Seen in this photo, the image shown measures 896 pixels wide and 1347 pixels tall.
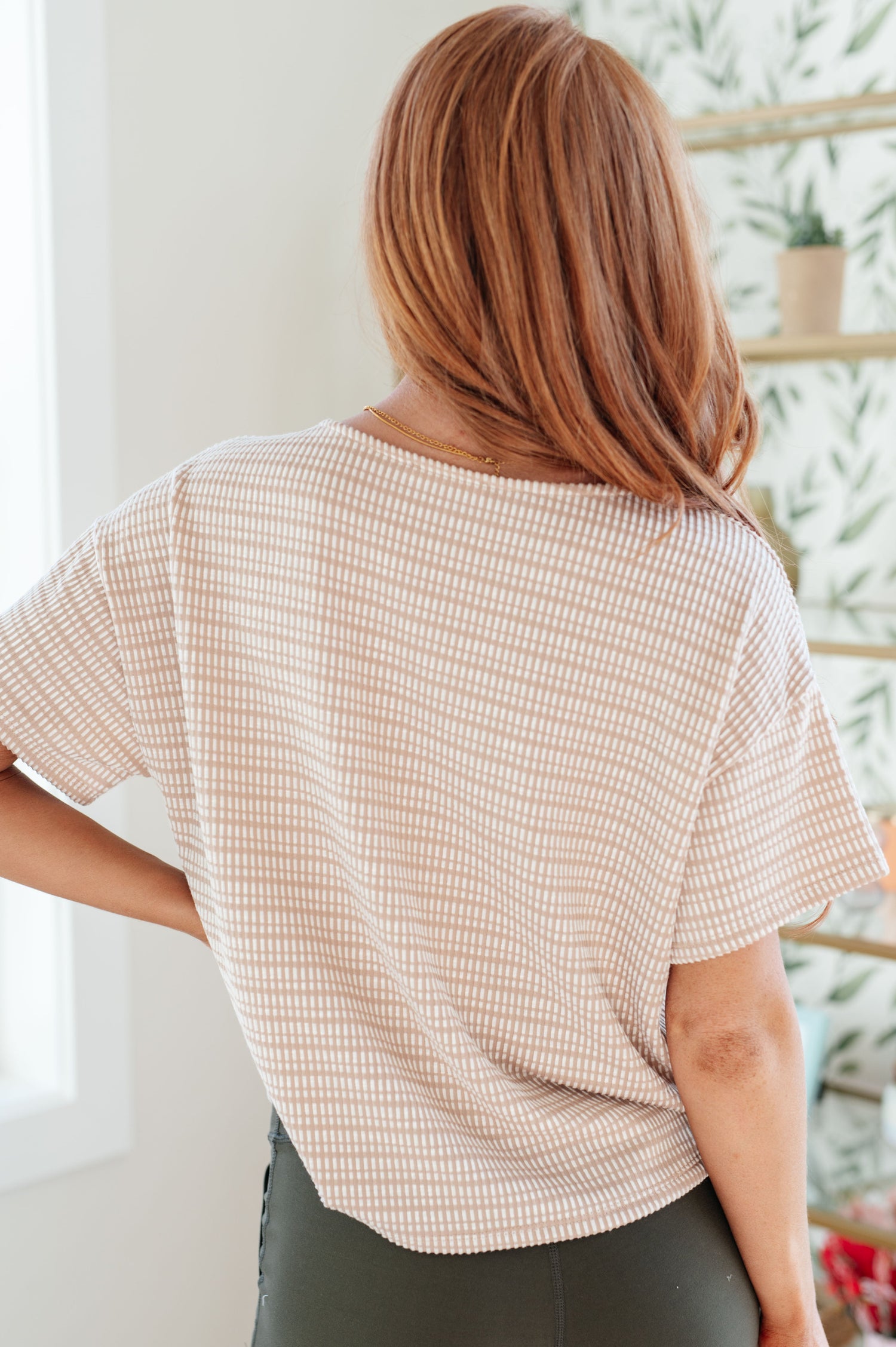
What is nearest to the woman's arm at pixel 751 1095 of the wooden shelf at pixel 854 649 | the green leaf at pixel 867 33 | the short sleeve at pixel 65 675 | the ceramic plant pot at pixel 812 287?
the short sleeve at pixel 65 675

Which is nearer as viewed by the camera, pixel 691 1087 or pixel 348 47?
pixel 691 1087

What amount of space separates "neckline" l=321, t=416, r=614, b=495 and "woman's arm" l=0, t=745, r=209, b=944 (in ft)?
1.24

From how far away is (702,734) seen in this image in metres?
0.66

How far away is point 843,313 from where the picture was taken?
1956 millimetres

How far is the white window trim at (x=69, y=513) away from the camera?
1.37 m

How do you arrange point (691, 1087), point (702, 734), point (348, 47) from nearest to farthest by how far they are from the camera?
point (702, 734) → point (691, 1087) → point (348, 47)

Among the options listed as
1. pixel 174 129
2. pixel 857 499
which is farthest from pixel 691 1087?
pixel 857 499

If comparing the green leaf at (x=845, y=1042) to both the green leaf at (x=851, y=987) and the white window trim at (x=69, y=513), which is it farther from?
the white window trim at (x=69, y=513)

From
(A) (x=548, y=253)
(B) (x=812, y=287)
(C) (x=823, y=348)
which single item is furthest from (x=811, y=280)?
(A) (x=548, y=253)

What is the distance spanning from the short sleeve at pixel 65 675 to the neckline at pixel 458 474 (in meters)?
0.21

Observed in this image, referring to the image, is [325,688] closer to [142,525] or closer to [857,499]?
[142,525]

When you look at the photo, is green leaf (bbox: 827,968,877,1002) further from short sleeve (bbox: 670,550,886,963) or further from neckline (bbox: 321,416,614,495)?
neckline (bbox: 321,416,614,495)

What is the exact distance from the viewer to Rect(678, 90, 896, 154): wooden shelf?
1.74 metres

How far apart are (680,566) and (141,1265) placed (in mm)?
1368
